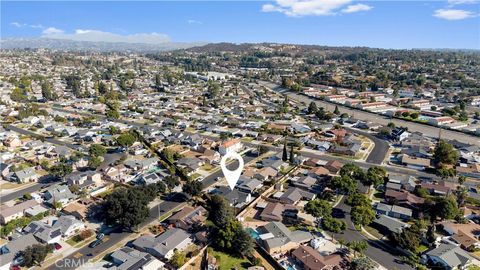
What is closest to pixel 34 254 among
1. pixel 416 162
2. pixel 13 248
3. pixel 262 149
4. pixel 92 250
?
pixel 13 248

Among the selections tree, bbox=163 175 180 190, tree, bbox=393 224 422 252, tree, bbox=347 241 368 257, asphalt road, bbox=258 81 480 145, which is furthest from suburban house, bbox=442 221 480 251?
asphalt road, bbox=258 81 480 145

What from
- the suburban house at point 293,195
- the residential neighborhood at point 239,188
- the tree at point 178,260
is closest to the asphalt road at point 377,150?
the residential neighborhood at point 239,188

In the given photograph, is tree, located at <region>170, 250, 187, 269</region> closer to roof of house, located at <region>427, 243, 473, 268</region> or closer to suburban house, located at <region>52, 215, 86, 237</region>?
suburban house, located at <region>52, 215, 86, 237</region>

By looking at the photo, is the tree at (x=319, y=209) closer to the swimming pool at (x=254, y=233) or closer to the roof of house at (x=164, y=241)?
the swimming pool at (x=254, y=233)

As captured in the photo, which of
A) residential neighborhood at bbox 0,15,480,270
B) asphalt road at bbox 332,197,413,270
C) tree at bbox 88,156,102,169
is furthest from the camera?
tree at bbox 88,156,102,169

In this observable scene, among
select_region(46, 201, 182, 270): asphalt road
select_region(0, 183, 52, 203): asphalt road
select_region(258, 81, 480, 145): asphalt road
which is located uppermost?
select_region(258, 81, 480, 145): asphalt road

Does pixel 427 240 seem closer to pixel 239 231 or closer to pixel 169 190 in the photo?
pixel 239 231

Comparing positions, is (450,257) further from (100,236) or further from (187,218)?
(100,236)
